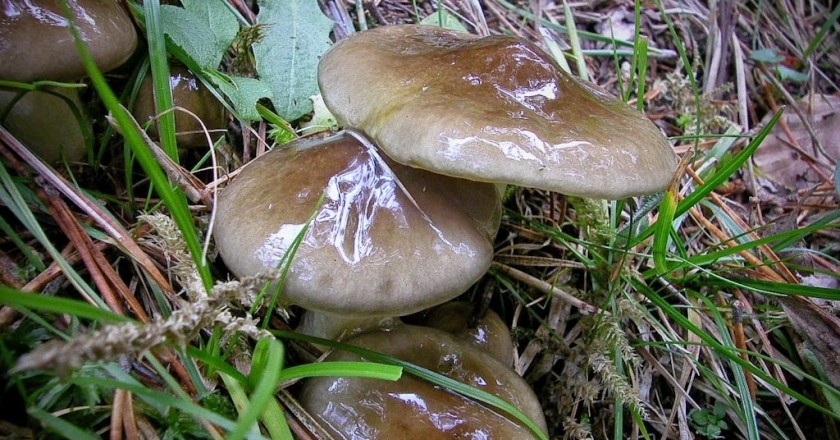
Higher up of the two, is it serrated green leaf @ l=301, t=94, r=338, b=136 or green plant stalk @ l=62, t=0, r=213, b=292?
green plant stalk @ l=62, t=0, r=213, b=292

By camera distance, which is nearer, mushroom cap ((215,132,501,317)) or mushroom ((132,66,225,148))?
mushroom cap ((215,132,501,317))

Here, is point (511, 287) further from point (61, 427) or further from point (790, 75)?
point (790, 75)

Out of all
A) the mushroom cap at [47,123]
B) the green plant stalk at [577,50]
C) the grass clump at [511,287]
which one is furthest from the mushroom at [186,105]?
the green plant stalk at [577,50]

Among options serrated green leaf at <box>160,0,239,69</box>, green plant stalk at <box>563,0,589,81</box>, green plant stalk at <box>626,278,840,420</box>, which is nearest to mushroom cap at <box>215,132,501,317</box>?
serrated green leaf at <box>160,0,239,69</box>

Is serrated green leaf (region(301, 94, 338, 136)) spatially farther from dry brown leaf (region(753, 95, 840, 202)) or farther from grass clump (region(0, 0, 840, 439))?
dry brown leaf (region(753, 95, 840, 202))

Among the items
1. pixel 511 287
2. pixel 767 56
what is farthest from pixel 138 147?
pixel 767 56

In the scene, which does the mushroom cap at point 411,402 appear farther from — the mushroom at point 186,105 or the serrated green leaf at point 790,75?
the serrated green leaf at point 790,75

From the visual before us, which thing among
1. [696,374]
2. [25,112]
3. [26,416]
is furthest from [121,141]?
[696,374]
